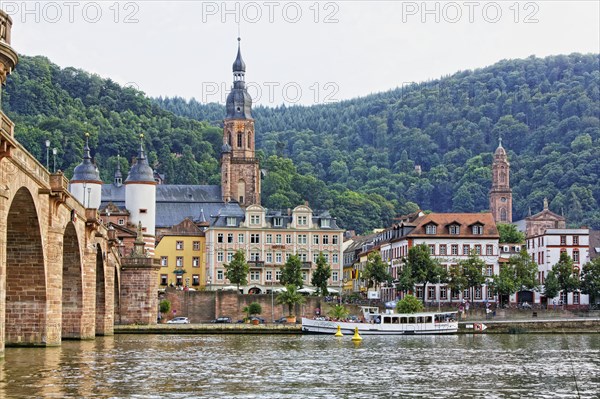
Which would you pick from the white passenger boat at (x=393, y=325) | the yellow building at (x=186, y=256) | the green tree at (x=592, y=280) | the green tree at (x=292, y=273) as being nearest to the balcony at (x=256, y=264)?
the green tree at (x=292, y=273)

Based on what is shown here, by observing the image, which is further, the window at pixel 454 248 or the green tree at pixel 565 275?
the window at pixel 454 248

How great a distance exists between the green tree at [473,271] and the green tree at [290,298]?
1653 cm

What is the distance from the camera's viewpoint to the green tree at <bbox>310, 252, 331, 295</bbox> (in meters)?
135

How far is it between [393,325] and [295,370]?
52096 mm

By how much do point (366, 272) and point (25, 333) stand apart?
77.3 m

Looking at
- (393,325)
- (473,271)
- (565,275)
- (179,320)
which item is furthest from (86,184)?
(565,275)

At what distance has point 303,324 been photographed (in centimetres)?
10925

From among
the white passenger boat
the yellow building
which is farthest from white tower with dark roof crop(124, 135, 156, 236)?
the white passenger boat

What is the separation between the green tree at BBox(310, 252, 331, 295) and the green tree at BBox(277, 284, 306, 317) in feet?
31.1

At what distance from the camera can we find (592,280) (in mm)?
126875

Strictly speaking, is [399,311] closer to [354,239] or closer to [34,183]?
[34,183]

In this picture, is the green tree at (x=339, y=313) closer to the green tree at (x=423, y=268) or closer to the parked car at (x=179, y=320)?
the green tree at (x=423, y=268)

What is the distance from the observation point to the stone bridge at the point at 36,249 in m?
48.2

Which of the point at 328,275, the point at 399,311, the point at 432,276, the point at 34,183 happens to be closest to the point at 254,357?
the point at 34,183
